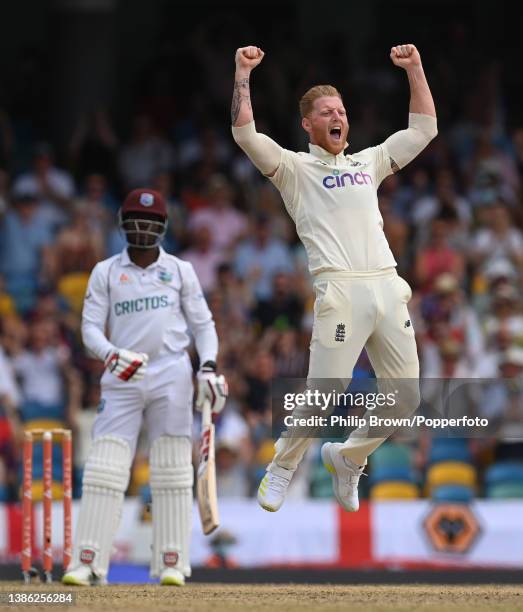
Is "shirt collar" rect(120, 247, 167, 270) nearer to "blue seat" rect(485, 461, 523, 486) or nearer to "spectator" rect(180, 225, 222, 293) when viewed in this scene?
"blue seat" rect(485, 461, 523, 486)

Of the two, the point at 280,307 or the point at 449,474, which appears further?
the point at 280,307

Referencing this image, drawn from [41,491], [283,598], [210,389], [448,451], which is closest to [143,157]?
[41,491]

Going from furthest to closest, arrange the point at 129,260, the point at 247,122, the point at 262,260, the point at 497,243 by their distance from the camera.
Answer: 1. the point at 262,260
2. the point at 497,243
3. the point at 129,260
4. the point at 247,122

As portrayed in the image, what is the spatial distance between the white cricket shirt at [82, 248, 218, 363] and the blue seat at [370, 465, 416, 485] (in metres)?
3.54

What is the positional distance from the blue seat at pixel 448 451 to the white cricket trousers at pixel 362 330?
4247mm

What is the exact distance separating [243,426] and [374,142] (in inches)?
173

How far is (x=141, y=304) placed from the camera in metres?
9.67

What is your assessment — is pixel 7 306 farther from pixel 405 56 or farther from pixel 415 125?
pixel 405 56

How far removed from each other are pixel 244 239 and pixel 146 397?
19.1 feet

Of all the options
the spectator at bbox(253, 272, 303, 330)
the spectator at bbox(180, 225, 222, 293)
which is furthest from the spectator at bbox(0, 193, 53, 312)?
the spectator at bbox(253, 272, 303, 330)

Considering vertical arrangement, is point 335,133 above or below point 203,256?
below

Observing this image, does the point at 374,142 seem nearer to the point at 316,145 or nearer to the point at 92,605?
the point at 316,145

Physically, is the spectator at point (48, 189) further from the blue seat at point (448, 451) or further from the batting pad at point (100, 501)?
the batting pad at point (100, 501)

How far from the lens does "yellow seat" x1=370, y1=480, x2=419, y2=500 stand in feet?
42.3
